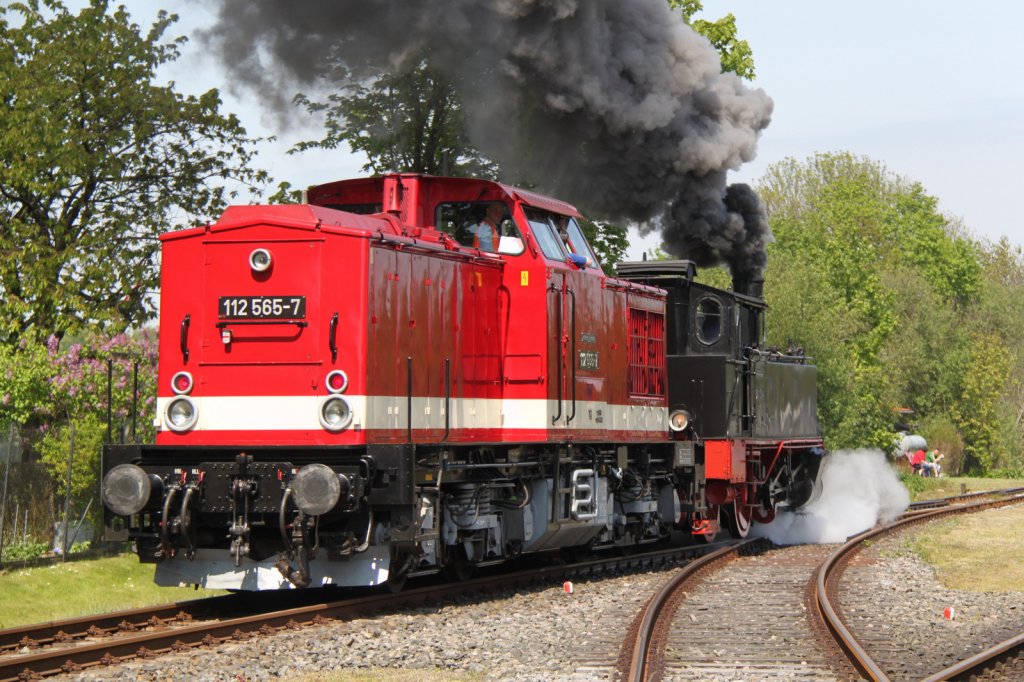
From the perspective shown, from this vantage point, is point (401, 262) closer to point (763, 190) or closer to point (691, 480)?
point (691, 480)

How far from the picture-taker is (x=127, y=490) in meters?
10.5

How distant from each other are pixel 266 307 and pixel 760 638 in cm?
488

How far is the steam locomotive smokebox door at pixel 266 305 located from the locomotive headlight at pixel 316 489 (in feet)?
3.80

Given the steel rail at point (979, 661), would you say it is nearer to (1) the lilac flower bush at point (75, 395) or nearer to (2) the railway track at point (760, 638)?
(2) the railway track at point (760, 638)

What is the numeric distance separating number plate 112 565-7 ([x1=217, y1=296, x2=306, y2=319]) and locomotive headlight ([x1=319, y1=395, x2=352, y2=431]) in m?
0.79

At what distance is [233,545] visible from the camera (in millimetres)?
10312

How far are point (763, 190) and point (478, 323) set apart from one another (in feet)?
193

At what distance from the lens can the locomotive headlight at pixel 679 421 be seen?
54.7 feet

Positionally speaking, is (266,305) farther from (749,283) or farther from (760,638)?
(749,283)

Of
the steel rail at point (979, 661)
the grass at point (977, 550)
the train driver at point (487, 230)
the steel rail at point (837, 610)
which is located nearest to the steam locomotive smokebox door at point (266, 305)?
the train driver at point (487, 230)

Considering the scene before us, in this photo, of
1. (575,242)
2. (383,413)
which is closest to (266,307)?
(383,413)

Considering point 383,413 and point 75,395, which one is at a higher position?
point 75,395

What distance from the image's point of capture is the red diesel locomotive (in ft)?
34.6

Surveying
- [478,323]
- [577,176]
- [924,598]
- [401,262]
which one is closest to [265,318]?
[401,262]
